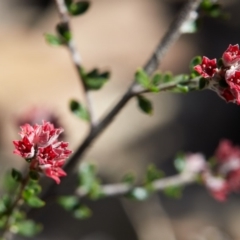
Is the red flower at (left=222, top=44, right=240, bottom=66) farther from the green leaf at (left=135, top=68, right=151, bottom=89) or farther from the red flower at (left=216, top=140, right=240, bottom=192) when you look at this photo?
the red flower at (left=216, top=140, right=240, bottom=192)

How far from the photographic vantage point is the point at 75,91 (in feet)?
11.4

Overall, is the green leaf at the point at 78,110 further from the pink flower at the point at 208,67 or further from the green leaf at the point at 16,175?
the pink flower at the point at 208,67

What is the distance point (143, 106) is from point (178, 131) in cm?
206

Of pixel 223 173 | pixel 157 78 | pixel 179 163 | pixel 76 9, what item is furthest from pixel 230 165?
pixel 76 9

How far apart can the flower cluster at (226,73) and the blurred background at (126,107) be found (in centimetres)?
160

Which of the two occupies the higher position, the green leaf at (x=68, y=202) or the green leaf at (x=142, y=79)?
the green leaf at (x=142, y=79)

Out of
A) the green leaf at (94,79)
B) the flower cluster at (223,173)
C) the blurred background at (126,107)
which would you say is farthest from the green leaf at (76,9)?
the blurred background at (126,107)

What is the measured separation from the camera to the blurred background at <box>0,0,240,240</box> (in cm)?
292

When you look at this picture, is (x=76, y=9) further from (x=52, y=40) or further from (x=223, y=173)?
(x=223, y=173)

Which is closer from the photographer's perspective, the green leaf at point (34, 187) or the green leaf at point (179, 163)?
the green leaf at point (34, 187)

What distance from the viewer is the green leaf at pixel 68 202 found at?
1.62m

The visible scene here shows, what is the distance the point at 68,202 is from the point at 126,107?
5.48 feet

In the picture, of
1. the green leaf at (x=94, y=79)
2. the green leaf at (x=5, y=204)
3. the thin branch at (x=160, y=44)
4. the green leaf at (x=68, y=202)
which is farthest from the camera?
the green leaf at (x=68, y=202)

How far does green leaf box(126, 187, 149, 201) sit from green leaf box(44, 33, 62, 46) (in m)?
0.50
